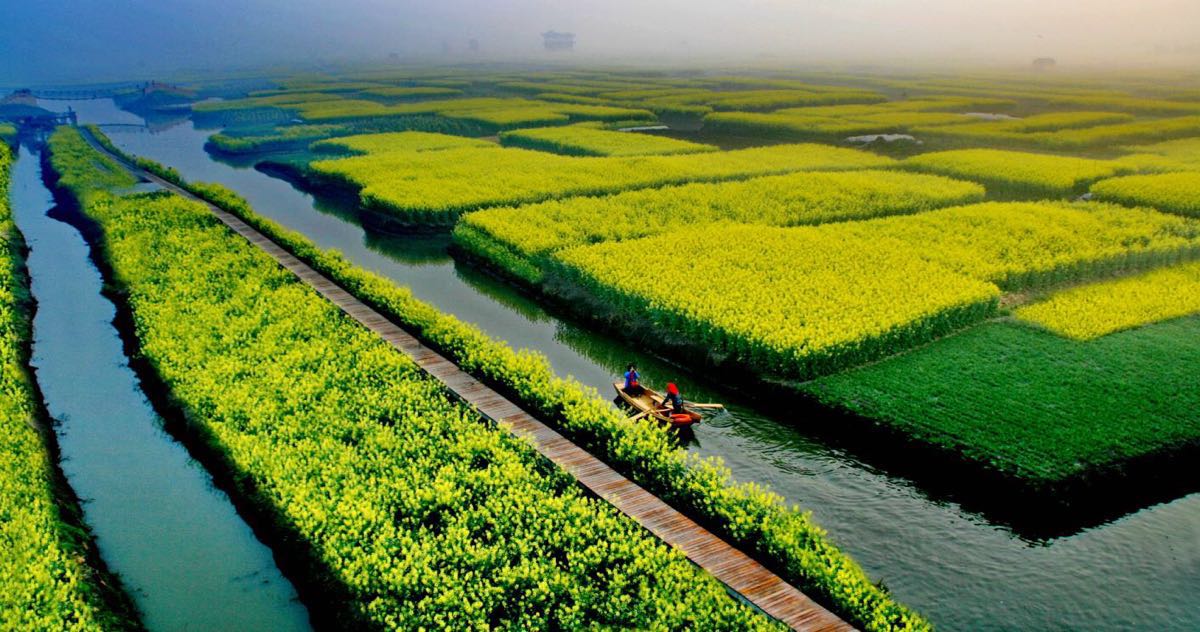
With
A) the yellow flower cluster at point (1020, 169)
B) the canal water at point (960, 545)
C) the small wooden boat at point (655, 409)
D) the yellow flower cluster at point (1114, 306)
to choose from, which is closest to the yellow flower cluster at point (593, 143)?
the yellow flower cluster at point (1020, 169)

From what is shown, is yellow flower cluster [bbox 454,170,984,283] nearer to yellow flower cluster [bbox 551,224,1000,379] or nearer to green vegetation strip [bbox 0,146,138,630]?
yellow flower cluster [bbox 551,224,1000,379]

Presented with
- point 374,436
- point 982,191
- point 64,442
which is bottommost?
point 64,442

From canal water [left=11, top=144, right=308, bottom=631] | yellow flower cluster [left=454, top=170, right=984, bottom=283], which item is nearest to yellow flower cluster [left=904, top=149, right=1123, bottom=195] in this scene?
yellow flower cluster [left=454, top=170, right=984, bottom=283]

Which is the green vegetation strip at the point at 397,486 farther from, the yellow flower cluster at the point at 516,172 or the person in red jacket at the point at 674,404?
the yellow flower cluster at the point at 516,172

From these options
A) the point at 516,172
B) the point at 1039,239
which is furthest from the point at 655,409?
the point at 516,172

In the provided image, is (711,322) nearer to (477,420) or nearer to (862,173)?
(477,420)

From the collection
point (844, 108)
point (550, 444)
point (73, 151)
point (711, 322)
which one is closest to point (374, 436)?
point (550, 444)
